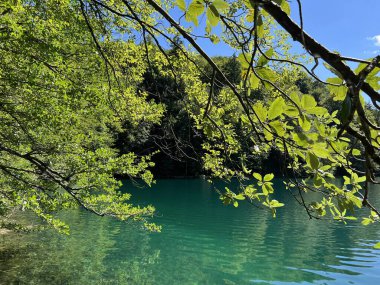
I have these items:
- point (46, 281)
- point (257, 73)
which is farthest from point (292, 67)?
point (46, 281)

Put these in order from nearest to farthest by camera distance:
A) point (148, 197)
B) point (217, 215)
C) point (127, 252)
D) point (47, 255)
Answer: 1. point (47, 255)
2. point (127, 252)
3. point (217, 215)
4. point (148, 197)

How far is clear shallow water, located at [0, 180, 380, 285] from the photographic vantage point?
34.8 feet

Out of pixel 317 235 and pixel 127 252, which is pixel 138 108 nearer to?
pixel 127 252

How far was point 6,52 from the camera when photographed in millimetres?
5391

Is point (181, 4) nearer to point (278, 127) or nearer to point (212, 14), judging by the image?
point (212, 14)

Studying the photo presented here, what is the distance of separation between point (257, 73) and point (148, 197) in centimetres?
2850

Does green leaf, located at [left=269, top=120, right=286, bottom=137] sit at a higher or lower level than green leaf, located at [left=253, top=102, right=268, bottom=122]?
lower

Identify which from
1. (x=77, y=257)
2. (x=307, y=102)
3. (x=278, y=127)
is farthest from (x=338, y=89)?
(x=77, y=257)

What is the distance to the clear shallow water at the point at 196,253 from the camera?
1060 cm

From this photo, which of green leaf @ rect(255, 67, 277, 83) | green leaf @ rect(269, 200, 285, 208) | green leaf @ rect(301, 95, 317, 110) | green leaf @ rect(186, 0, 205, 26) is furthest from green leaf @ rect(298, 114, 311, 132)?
green leaf @ rect(269, 200, 285, 208)

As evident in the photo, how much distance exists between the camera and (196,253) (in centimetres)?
1331

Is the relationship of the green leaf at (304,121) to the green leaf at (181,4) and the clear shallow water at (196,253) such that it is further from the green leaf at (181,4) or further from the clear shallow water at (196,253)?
the clear shallow water at (196,253)

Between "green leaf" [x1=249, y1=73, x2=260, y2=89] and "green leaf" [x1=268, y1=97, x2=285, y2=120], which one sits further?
"green leaf" [x1=249, y1=73, x2=260, y2=89]

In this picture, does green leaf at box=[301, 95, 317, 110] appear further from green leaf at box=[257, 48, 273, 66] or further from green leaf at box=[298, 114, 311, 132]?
green leaf at box=[257, 48, 273, 66]
